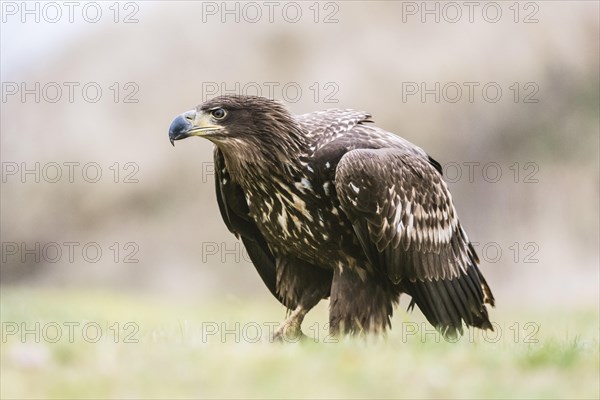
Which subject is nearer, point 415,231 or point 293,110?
point 415,231

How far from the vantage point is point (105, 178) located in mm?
23047

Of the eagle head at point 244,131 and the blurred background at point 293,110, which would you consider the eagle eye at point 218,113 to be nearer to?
the eagle head at point 244,131

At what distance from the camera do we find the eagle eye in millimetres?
7469

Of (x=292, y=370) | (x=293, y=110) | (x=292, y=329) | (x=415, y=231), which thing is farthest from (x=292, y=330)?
(x=293, y=110)

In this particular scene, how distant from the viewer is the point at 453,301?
787 centimetres

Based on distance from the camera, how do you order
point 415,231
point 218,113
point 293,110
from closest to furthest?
point 218,113 < point 415,231 < point 293,110

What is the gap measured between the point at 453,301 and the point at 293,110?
1310 cm

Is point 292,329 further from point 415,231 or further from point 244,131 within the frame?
point 244,131

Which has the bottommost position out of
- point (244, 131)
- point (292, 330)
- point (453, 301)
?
point (292, 330)

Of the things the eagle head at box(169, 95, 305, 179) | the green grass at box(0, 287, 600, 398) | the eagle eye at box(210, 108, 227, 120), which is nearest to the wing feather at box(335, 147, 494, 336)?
the eagle head at box(169, 95, 305, 179)

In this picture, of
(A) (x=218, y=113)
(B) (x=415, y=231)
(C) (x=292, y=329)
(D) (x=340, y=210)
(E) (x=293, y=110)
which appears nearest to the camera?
(D) (x=340, y=210)

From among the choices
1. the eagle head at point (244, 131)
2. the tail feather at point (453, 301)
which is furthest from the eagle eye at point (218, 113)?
the tail feather at point (453, 301)

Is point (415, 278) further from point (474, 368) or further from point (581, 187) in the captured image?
point (581, 187)

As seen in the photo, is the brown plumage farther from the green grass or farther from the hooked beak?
the green grass
